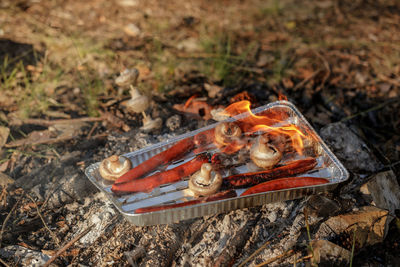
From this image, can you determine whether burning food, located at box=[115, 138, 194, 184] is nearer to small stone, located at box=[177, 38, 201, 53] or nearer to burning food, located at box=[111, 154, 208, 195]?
burning food, located at box=[111, 154, 208, 195]

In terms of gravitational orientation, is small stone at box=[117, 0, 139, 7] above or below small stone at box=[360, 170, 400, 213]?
above

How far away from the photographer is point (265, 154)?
371cm

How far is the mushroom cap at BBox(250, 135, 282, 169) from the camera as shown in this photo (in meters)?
3.68

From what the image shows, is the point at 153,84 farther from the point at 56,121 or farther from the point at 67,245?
the point at 67,245

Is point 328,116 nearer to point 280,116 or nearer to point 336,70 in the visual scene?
point 280,116

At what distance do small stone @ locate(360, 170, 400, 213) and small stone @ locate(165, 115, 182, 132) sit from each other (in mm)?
2719

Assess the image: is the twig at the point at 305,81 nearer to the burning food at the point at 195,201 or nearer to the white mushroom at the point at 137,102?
the white mushroom at the point at 137,102

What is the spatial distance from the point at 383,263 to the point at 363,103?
329 centimetres

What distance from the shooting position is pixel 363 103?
5832 mm

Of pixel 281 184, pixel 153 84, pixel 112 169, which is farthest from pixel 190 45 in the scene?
pixel 281 184

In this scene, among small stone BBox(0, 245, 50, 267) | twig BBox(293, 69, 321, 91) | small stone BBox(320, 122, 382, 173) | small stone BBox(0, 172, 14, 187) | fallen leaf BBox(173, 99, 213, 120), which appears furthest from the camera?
twig BBox(293, 69, 321, 91)

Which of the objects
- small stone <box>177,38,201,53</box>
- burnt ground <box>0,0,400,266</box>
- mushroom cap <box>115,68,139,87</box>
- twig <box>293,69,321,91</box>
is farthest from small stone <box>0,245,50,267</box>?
small stone <box>177,38,201,53</box>

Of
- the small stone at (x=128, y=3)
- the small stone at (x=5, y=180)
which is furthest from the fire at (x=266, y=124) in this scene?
the small stone at (x=128, y=3)

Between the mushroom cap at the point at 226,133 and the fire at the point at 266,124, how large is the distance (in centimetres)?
23
